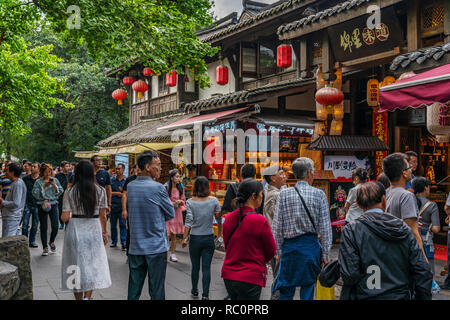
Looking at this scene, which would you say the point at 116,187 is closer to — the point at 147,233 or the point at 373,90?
the point at 147,233

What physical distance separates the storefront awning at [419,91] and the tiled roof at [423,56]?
0.29 m

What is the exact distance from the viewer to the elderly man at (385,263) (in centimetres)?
316

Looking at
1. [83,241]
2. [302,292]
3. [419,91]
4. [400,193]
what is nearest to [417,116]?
[419,91]

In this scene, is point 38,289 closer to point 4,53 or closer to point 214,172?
point 214,172

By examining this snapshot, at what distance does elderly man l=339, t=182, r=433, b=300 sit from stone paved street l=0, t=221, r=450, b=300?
3301 millimetres

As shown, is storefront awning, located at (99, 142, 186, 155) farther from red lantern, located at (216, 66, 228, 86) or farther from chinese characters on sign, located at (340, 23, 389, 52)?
chinese characters on sign, located at (340, 23, 389, 52)

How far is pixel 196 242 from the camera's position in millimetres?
6180

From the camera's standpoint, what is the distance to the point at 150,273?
4812mm

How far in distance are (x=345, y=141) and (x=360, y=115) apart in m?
2.52

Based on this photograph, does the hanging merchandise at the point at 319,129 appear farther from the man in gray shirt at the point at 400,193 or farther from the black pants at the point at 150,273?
the black pants at the point at 150,273

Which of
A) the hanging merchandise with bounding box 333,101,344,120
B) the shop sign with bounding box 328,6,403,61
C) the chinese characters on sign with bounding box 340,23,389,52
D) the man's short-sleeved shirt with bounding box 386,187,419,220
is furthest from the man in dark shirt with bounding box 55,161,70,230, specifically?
the man's short-sleeved shirt with bounding box 386,187,419,220

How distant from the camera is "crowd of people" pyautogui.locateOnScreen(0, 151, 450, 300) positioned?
3199mm

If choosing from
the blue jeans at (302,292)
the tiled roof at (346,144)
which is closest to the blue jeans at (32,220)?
the tiled roof at (346,144)
